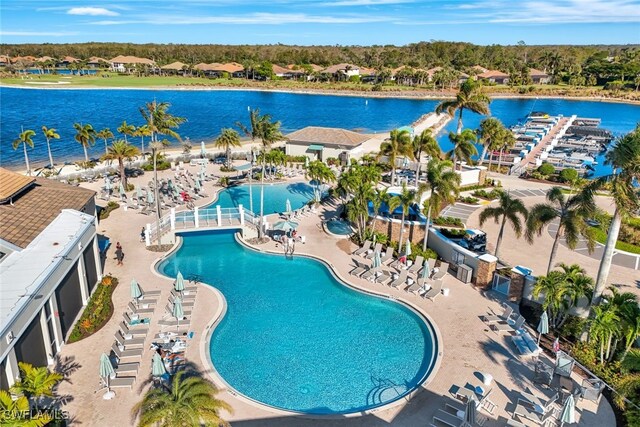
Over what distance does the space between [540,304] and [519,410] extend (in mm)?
8755

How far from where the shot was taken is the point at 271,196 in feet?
139

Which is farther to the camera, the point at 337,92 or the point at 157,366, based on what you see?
the point at 337,92

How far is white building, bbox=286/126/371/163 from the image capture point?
173 ft

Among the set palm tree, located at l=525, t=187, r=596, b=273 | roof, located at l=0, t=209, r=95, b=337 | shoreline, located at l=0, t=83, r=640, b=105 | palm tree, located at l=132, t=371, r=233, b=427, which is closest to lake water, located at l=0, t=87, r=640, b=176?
shoreline, located at l=0, t=83, r=640, b=105

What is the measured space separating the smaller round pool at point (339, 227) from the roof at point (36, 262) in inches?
633

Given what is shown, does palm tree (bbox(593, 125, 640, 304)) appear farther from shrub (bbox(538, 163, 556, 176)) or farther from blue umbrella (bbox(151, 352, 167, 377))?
shrub (bbox(538, 163, 556, 176))

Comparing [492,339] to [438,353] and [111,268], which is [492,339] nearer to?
[438,353]

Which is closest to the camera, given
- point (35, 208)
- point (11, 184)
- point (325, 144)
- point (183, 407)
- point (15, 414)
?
point (15, 414)

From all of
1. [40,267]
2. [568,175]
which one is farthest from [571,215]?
[568,175]

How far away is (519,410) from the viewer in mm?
16656

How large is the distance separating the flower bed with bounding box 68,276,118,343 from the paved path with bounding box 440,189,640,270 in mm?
24520

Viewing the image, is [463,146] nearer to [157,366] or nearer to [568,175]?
[568,175]

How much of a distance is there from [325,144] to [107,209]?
25.5 m

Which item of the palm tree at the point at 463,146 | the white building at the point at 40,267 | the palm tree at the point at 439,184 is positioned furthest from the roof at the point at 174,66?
the palm tree at the point at 439,184
